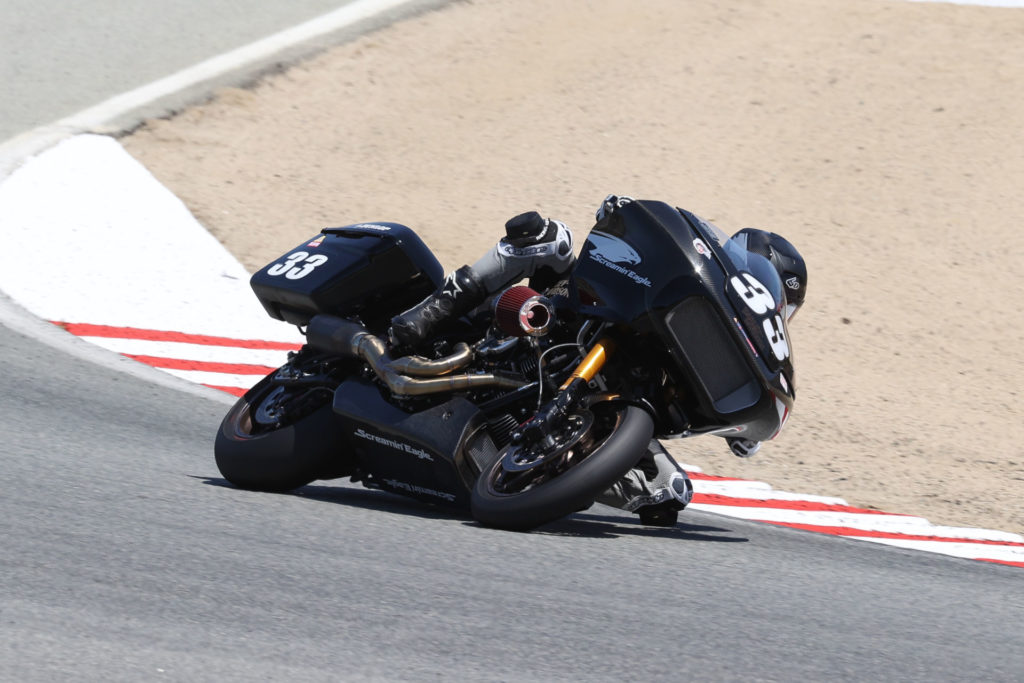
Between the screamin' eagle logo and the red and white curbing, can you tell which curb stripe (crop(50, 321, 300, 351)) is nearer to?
the red and white curbing

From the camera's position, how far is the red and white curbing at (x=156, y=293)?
655 cm

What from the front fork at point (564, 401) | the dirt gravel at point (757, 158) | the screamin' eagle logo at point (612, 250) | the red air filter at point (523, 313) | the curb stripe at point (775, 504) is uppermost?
the screamin' eagle logo at point (612, 250)

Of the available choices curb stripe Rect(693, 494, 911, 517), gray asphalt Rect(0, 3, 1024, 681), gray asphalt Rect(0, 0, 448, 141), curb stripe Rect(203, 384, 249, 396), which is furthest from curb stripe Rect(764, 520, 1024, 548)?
gray asphalt Rect(0, 0, 448, 141)

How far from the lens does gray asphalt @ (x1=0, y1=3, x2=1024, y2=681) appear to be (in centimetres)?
342

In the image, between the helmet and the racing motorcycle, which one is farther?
the helmet

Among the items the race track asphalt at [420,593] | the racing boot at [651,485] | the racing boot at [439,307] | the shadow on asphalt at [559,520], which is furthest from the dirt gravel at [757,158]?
the racing boot at [439,307]

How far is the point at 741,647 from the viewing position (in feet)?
12.5

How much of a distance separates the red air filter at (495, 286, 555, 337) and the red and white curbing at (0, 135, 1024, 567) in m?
1.99

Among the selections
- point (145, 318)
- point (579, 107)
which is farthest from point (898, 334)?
point (145, 318)

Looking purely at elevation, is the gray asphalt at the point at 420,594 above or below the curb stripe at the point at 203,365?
above

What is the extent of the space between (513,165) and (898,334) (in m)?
4.05

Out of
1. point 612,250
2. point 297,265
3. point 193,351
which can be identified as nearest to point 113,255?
point 193,351

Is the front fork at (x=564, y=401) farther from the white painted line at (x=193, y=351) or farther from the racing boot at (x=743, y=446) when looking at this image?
the white painted line at (x=193, y=351)

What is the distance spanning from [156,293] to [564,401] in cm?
524
